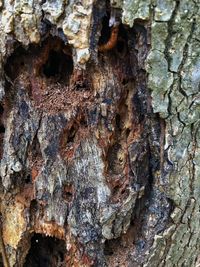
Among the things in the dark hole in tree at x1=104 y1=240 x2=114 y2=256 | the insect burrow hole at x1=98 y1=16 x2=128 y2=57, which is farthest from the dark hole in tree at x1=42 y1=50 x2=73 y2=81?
the dark hole in tree at x1=104 y1=240 x2=114 y2=256

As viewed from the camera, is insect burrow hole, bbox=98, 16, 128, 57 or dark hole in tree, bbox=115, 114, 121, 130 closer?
insect burrow hole, bbox=98, 16, 128, 57

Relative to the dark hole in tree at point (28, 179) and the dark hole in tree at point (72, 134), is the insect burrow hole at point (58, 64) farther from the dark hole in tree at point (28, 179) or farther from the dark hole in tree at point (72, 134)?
the dark hole in tree at point (28, 179)

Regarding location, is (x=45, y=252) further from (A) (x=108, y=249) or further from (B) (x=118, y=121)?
(B) (x=118, y=121)

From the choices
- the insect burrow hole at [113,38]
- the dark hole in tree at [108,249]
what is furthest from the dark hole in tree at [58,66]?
the dark hole in tree at [108,249]

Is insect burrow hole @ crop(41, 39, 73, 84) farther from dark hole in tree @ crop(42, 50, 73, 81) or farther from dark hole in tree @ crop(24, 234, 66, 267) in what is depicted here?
dark hole in tree @ crop(24, 234, 66, 267)

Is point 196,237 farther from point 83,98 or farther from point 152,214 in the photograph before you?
point 83,98

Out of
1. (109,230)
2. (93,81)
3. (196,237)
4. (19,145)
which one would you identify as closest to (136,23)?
(93,81)

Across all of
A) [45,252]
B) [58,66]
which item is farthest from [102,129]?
[45,252]
